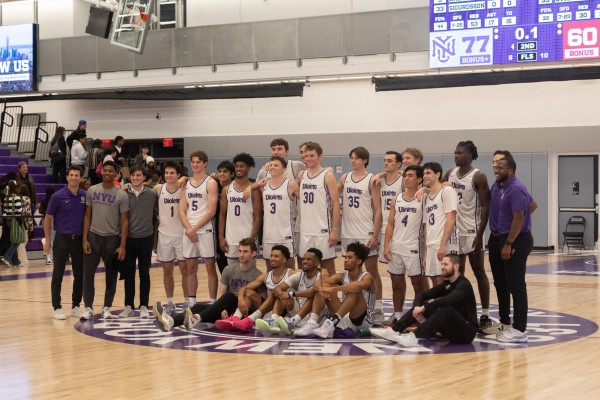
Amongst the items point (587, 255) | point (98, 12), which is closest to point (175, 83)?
point (98, 12)

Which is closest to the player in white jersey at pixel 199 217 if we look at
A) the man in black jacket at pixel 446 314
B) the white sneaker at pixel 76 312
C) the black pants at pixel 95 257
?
the black pants at pixel 95 257

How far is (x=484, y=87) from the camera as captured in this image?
23141 millimetres

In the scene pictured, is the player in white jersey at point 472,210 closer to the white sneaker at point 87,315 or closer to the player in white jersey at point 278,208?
the player in white jersey at point 278,208

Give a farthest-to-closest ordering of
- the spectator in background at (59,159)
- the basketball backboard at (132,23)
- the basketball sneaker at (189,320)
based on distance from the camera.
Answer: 1. the spectator in background at (59,159)
2. the basketball backboard at (132,23)
3. the basketball sneaker at (189,320)

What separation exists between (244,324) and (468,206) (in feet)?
8.88

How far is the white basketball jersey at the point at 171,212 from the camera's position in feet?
35.3

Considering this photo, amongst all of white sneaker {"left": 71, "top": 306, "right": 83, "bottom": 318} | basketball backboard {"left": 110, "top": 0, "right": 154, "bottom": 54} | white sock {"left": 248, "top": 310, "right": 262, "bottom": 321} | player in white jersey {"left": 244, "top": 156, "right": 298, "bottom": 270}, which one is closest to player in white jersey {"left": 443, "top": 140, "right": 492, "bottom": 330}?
player in white jersey {"left": 244, "top": 156, "right": 298, "bottom": 270}

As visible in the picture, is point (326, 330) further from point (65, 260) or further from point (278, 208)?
point (65, 260)

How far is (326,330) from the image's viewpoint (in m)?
8.99

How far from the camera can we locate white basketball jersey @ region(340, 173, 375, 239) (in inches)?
400

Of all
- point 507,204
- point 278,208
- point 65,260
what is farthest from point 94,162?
point 507,204

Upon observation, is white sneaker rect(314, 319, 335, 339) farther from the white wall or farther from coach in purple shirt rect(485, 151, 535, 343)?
the white wall

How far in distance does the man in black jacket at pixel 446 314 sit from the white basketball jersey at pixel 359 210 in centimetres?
148

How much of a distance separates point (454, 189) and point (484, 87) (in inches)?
559
